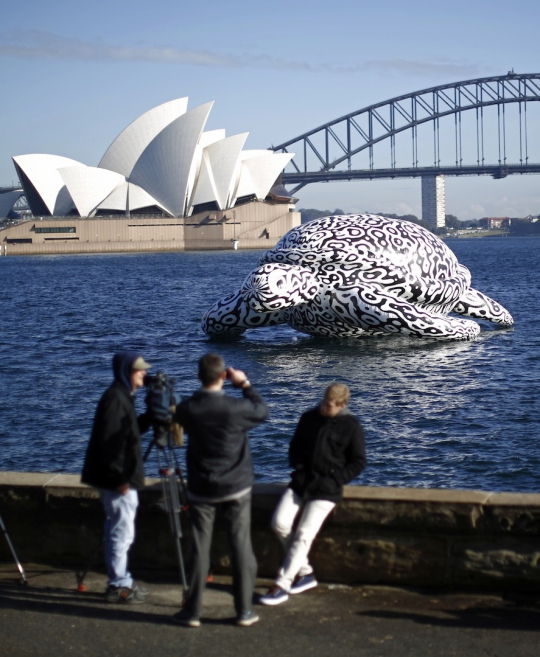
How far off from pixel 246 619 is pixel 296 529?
26.3 inches

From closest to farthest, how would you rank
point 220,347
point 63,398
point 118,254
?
point 63,398 < point 220,347 < point 118,254

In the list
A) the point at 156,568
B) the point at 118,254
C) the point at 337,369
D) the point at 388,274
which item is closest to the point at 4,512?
the point at 156,568

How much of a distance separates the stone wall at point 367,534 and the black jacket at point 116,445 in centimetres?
47

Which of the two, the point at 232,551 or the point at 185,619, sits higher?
the point at 232,551

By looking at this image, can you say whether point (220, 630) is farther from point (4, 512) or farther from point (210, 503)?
point (4, 512)

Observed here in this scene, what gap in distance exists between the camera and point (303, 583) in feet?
18.2

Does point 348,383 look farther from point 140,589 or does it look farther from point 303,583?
point 140,589

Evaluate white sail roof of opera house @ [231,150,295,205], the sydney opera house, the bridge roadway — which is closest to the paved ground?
the sydney opera house

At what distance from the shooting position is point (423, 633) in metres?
4.95

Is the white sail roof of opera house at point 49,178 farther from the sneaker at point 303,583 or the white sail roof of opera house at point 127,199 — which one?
the sneaker at point 303,583

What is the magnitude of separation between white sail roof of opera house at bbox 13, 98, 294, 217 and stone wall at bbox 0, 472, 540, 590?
95609 mm

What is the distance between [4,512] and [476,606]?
2.96 m

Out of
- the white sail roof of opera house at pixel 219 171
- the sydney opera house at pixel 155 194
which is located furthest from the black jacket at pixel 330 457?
the white sail roof of opera house at pixel 219 171

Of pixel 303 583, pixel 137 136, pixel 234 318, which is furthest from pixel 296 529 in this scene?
pixel 137 136
